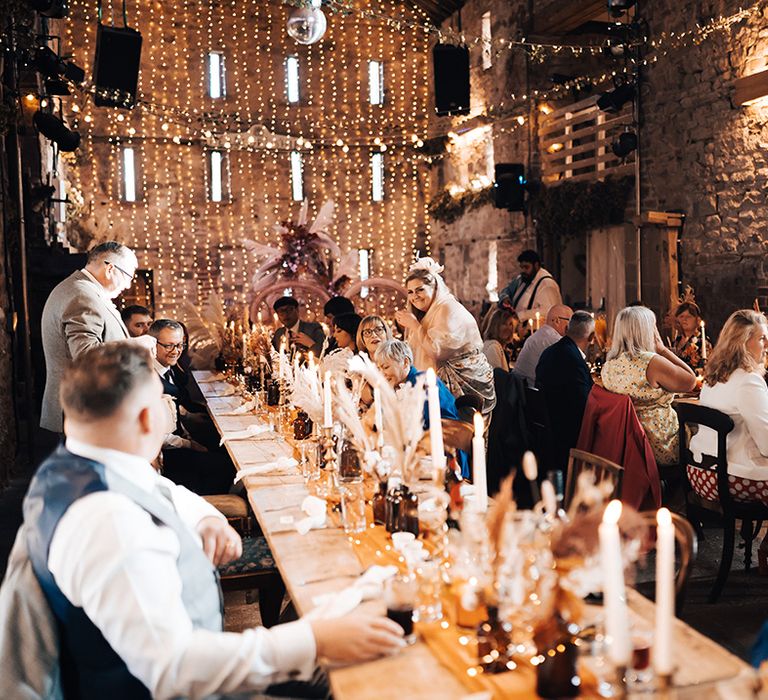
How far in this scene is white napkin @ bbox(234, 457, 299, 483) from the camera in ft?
11.4

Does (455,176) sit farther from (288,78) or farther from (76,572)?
(76,572)

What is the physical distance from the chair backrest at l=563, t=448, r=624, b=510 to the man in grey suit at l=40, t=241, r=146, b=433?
109 inches

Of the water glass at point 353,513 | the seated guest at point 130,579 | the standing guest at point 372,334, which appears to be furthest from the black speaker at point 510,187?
the seated guest at point 130,579

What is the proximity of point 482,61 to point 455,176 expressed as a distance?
2363 mm

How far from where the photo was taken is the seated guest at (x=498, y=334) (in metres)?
6.26

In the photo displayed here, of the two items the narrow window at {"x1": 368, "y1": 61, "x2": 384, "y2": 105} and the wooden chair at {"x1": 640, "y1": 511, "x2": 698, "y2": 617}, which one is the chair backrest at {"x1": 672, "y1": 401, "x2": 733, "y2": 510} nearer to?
the wooden chair at {"x1": 640, "y1": 511, "x2": 698, "y2": 617}

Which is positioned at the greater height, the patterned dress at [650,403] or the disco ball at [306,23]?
the disco ball at [306,23]

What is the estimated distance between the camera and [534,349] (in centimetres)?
613

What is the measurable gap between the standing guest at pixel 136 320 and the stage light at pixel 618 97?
6.76m

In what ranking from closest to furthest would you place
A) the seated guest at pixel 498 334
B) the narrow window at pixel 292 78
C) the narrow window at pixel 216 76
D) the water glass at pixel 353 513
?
the water glass at pixel 353 513, the seated guest at pixel 498 334, the narrow window at pixel 216 76, the narrow window at pixel 292 78

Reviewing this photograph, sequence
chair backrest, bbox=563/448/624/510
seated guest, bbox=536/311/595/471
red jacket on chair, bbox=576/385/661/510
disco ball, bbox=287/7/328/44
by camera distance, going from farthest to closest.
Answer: disco ball, bbox=287/7/328/44 < seated guest, bbox=536/311/595/471 < red jacket on chair, bbox=576/385/661/510 < chair backrest, bbox=563/448/624/510

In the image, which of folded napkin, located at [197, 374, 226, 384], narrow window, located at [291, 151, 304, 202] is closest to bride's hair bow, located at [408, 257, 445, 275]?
folded napkin, located at [197, 374, 226, 384]

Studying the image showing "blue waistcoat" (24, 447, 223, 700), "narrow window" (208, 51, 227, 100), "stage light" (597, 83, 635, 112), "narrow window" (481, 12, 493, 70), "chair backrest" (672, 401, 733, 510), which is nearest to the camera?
"blue waistcoat" (24, 447, 223, 700)

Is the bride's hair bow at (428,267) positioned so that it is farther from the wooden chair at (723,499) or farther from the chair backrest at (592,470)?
the chair backrest at (592,470)
